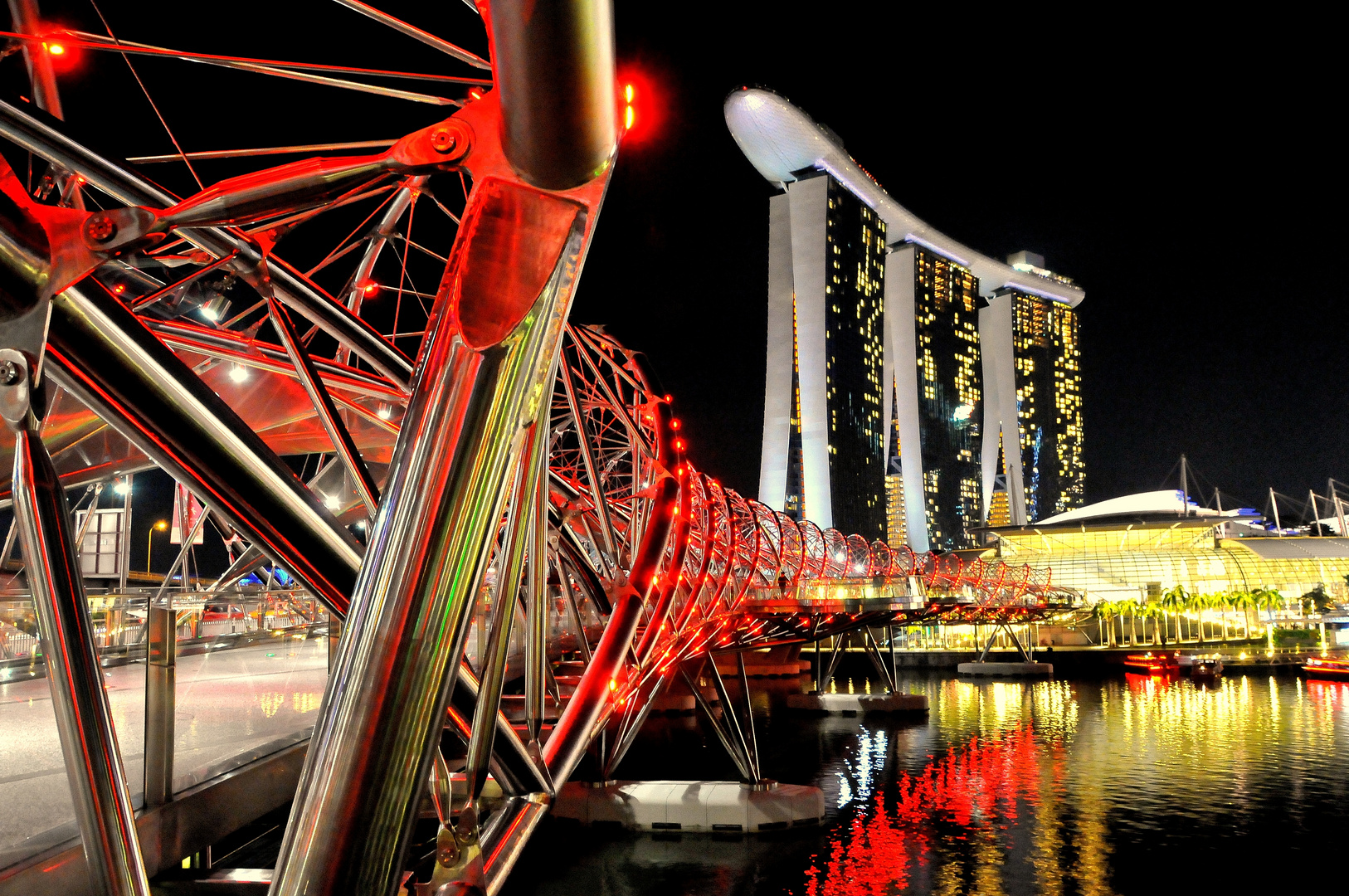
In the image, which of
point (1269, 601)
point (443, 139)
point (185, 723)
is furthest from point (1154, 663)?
point (443, 139)

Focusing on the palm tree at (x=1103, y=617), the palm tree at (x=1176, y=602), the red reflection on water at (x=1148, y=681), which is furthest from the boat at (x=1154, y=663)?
the palm tree at (x=1176, y=602)

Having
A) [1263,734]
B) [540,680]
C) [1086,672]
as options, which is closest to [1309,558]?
[1086,672]

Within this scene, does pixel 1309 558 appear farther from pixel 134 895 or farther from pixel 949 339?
pixel 134 895

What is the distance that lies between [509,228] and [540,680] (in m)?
5.57

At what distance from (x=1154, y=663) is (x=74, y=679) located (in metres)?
71.7

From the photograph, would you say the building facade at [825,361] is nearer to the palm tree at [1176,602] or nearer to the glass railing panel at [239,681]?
the palm tree at [1176,602]

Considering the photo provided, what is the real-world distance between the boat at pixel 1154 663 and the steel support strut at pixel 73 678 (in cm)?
7046

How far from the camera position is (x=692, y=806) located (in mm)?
22953

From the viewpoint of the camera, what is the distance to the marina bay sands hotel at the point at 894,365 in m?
119

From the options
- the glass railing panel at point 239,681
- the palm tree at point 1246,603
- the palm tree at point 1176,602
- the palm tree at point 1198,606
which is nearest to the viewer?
the glass railing panel at point 239,681

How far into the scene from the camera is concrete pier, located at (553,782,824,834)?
22750mm

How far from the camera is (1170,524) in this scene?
105812 mm

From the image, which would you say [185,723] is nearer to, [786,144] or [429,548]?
[429,548]

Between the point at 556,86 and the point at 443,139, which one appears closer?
the point at 556,86
